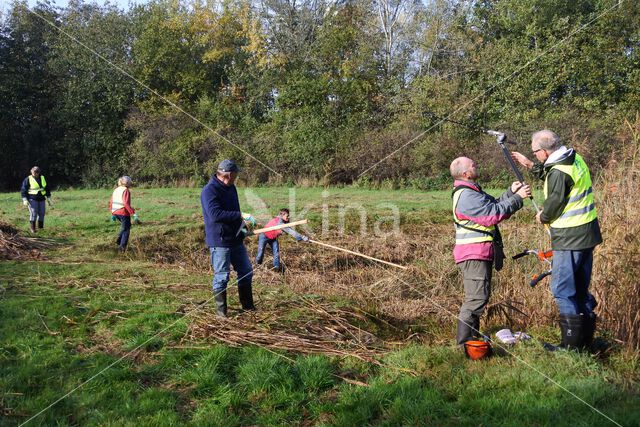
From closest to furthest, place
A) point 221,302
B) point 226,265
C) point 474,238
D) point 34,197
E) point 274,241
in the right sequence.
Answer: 1. point 474,238
2. point 221,302
3. point 226,265
4. point 274,241
5. point 34,197

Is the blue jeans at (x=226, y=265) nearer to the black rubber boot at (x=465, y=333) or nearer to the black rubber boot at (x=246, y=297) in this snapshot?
the black rubber boot at (x=246, y=297)

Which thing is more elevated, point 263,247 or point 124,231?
point 124,231

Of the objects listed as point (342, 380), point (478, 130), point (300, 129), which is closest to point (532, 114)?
point (478, 130)

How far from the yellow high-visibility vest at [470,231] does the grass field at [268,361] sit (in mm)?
1154

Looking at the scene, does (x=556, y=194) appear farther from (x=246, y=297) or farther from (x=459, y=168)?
(x=246, y=297)

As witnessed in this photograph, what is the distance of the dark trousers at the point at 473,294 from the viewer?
19.0 feet

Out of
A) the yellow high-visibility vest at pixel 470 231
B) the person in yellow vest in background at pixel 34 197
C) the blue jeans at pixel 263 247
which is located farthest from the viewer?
the person in yellow vest in background at pixel 34 197

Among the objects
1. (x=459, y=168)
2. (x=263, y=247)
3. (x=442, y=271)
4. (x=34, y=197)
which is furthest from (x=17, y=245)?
(x=459, y=168)

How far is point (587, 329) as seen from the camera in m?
5.45

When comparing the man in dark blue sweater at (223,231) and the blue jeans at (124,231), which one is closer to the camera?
the man in dark blue sweater at (223,231)

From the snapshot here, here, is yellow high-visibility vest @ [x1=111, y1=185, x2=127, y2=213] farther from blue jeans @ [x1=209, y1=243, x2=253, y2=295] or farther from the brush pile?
blue jeans @ [x1=209, y1=243, x2=253, y2=295]

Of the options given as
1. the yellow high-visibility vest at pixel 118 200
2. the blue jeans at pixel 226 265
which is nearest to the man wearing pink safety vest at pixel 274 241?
the yellow high-visibility vest at pixel 118 200

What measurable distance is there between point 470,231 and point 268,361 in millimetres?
2512

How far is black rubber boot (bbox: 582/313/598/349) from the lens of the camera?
5426 millimetres
